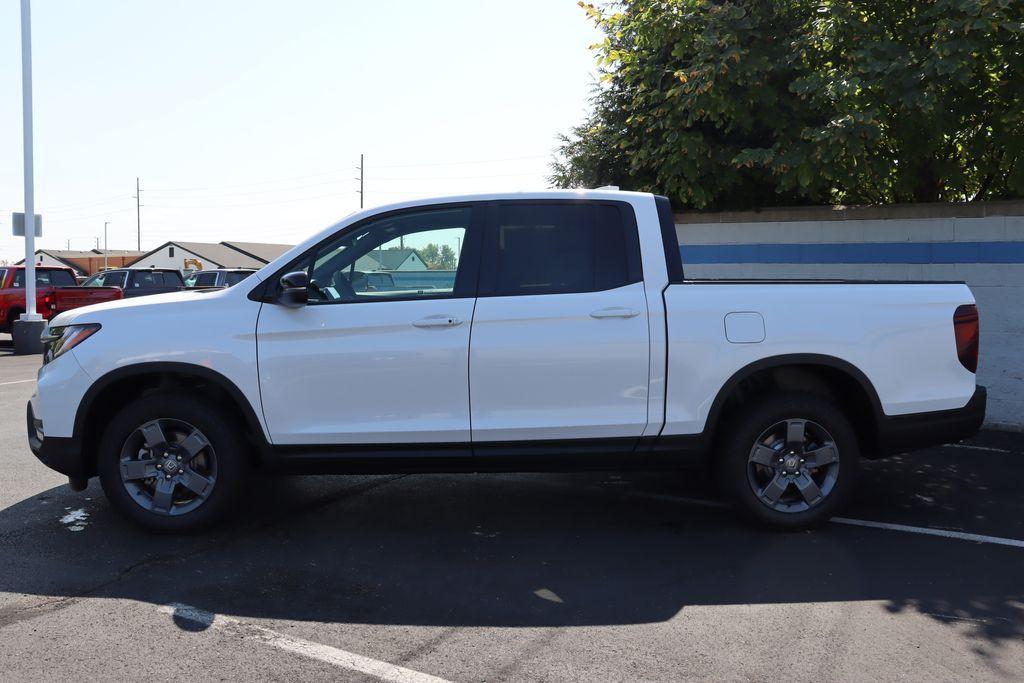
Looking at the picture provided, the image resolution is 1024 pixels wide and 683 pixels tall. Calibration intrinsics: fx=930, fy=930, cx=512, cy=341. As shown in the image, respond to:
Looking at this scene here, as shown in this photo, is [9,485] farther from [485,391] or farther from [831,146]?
[831,146]

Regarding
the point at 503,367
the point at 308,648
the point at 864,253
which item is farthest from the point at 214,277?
the point at 308,648

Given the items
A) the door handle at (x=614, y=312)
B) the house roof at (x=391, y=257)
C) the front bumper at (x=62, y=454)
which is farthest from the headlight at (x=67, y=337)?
the door handle at (x=614, y=312)

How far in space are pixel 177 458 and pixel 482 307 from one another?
1.97m

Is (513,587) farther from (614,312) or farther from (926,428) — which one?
(926,428)

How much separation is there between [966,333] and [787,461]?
132cm

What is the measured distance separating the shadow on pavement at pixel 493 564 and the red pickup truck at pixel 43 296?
14810mm

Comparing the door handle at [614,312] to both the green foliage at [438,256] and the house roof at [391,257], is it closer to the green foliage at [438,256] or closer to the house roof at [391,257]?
the green foliage at [438,256]

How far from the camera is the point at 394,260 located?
17.7ft

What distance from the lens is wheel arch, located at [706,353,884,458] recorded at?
5301mm

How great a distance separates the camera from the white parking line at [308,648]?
3.61 metres

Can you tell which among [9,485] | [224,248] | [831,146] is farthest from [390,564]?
[224,248]

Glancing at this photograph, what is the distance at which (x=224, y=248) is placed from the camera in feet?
301

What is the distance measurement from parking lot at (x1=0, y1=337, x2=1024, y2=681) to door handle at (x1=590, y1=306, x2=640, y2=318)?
1.29 m

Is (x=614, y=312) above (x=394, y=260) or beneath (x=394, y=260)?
beneath
